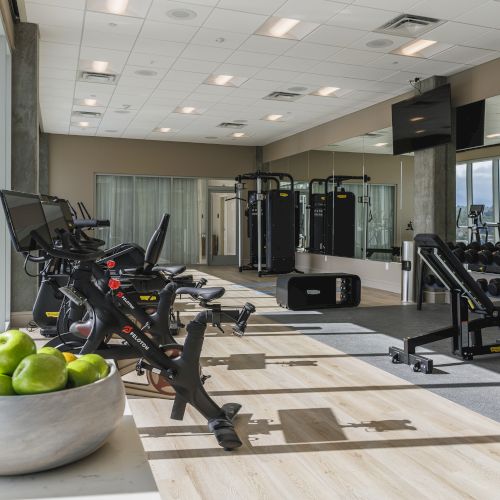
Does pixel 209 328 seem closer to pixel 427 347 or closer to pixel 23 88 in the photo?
pixel 427 347

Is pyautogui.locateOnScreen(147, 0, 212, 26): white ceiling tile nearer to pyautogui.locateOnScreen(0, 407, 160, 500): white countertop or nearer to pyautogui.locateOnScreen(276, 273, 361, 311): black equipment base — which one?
pyautogui.locateOnScreen(276, 273, 361, 311): black equipment base

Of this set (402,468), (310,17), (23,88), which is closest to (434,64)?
(310,17)

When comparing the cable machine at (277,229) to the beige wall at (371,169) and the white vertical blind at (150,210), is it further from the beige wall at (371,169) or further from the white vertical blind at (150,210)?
the white vertical blind at (150,210)

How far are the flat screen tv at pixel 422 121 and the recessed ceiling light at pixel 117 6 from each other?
4.29 m

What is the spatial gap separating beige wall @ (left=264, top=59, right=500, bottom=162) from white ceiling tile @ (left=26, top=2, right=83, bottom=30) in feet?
16.0

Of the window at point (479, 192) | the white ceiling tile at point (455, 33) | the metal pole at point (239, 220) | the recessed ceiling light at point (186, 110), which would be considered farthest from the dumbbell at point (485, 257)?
the metal pole at point (239, 220)

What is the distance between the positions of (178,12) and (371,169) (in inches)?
206

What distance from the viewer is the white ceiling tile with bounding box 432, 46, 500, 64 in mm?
6523

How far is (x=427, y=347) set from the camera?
4852 mm

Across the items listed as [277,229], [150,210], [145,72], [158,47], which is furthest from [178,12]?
[150,210]

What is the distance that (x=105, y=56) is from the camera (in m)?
6.86

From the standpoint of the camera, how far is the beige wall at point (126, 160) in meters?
12.6

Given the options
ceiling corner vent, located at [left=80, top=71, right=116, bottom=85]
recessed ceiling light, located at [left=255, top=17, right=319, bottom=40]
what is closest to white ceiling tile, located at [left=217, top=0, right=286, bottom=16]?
Answer: recessed ceiling light, located at [left=255, top=17, right=319, bottom=40]

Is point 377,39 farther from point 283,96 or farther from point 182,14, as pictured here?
point 283,96
